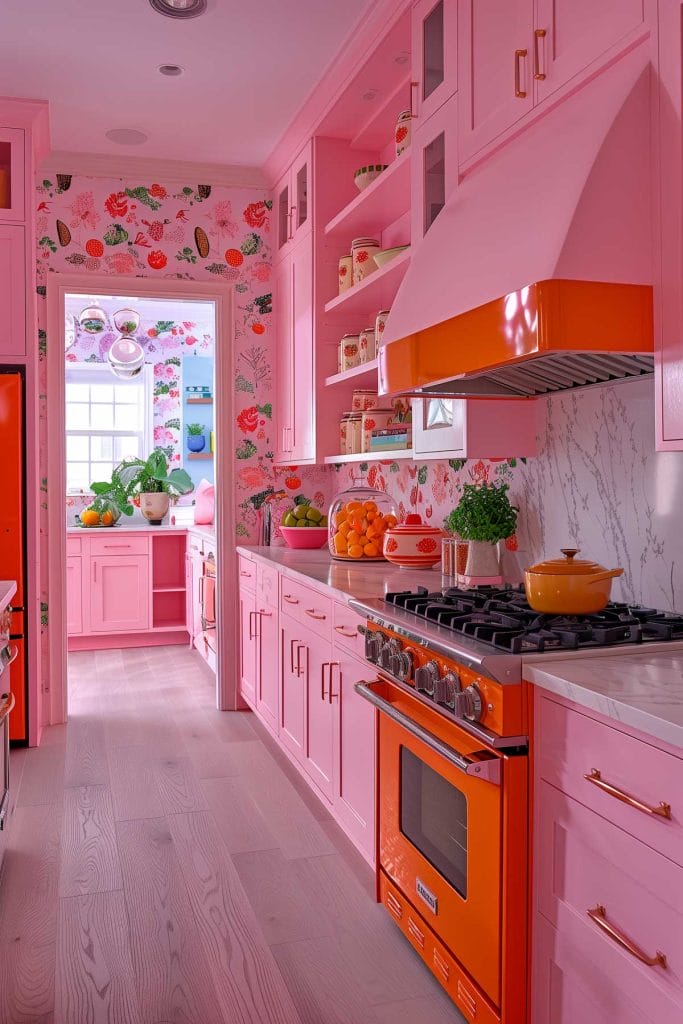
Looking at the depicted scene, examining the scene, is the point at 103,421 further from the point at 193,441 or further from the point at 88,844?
the point at 88,844

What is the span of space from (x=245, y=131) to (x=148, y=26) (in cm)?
104

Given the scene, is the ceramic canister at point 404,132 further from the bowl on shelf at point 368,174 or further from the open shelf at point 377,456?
the open shelf at point 377,456

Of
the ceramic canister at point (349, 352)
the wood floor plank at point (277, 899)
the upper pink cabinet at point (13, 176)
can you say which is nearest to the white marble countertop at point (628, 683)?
the wood floor plank at point (277, 899)

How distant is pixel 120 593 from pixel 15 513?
2542 millimetres

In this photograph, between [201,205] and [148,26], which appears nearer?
[148,26]

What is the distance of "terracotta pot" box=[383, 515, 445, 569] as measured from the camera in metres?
3.24

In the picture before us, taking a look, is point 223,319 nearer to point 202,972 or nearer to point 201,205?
point 201,205

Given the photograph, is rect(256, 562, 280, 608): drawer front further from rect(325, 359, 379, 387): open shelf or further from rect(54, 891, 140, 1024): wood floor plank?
rect(54, 891, 140, 1024): wood floor plank

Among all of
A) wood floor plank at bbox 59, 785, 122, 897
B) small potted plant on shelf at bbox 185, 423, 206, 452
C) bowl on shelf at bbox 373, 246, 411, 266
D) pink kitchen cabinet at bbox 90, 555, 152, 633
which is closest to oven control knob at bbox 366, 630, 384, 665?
wood floor plank at bbox 59, 785, 122, 897

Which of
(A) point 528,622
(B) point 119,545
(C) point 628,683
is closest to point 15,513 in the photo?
(B) point 119,545

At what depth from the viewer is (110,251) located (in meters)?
4.49

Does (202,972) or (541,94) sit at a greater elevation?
(541,94)

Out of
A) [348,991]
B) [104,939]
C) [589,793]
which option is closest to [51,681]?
[104,939]

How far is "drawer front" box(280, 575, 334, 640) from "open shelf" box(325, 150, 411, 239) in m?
1.51
